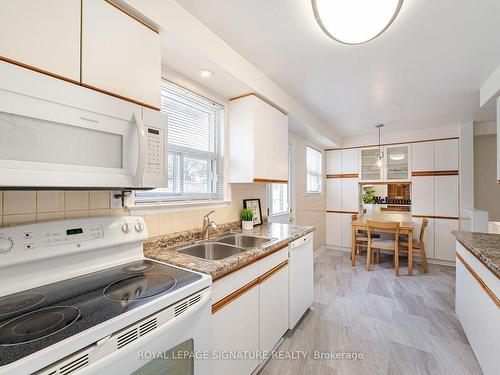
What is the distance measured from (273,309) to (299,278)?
1.67ft

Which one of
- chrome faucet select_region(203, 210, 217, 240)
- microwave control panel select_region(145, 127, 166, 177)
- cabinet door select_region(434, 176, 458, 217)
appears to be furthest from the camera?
cabinet door select_region(434, 176, 458, 217)

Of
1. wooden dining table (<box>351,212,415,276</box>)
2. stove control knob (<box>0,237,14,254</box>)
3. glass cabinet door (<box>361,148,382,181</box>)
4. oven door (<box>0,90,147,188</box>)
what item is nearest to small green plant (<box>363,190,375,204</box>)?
wooden dining table (<box>351,212,415,276</box>)

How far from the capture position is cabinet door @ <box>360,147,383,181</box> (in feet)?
15.2

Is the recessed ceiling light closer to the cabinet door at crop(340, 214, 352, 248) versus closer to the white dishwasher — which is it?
the white dishwasher

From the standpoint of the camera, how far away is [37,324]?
748mm

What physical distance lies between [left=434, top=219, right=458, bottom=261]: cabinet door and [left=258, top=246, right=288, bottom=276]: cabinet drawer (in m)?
3.62

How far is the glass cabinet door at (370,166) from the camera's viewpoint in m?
4.64

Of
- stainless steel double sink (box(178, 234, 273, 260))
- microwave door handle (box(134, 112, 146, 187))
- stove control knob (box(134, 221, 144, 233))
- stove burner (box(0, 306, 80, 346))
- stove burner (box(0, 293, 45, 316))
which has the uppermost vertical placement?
microwave door handle (box(134, 112, 146, 187))

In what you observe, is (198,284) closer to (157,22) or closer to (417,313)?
(157,22)

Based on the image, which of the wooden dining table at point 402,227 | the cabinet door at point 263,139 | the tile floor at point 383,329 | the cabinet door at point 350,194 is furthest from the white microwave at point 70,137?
the cabinet door at point 350,194

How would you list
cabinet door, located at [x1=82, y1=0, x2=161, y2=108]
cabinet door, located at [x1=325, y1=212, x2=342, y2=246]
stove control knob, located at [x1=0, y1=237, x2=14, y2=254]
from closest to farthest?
stove control knob, located at [x1=0, y1=237, x2=14, y2=254]
cabinet door, located at [x1=82, y1=0, x2=161, y2=108]
cabinet door, located at [x1=325, y1=212, x2=342, y2=246]

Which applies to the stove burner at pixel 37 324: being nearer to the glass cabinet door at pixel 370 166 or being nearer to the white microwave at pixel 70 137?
the white microwave at pixel 70 137

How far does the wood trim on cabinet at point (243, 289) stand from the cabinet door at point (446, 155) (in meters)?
3.86

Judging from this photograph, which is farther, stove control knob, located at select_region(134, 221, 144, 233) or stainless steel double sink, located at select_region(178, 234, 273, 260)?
stainless steel double sink, located at select_region(178, 234, 273, 260)
